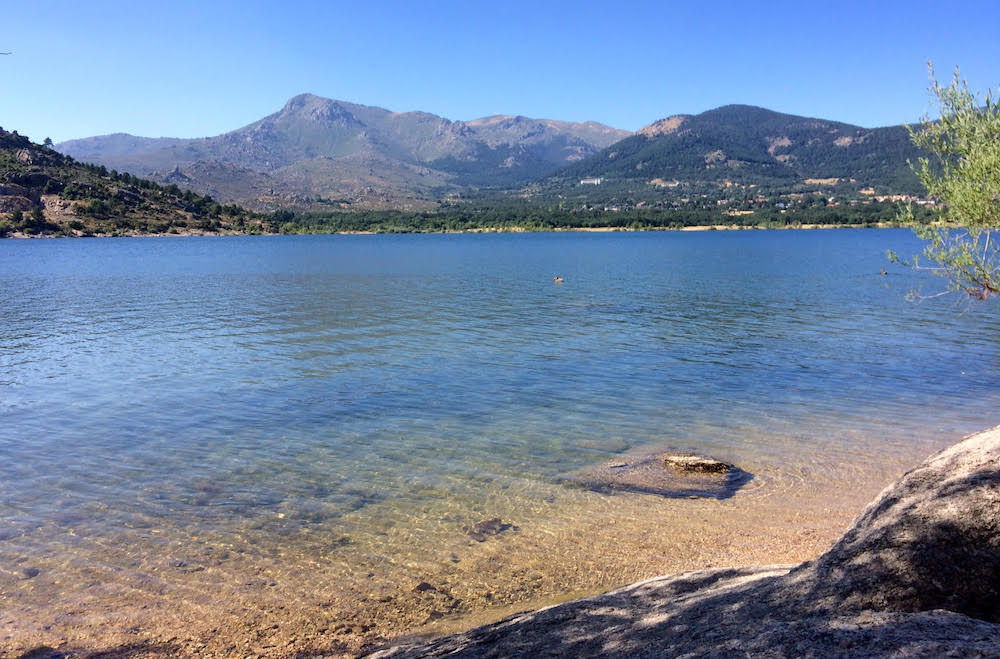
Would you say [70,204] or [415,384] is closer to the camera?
[415,384]

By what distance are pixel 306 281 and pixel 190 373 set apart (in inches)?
1645

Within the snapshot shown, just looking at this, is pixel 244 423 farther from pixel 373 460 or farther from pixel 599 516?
pixel 599 516

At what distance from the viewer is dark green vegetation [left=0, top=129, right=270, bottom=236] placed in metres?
158

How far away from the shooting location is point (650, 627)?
6.18 meters

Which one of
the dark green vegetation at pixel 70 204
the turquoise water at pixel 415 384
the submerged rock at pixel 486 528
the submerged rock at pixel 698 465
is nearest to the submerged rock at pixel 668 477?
the submerged rock at pixel 698 465

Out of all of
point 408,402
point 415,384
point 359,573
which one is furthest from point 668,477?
point 415,384

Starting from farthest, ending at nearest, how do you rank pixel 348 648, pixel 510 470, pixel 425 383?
pixel 425 383, pixel 510 470, pixel 348 648

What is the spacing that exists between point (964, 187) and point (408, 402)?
50.9ft

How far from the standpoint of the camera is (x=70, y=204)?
168 metres

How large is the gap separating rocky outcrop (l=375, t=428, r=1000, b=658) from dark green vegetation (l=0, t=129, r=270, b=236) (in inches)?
7311

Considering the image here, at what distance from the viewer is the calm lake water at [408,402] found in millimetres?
13117

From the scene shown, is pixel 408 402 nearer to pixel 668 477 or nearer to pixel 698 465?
pixel 668 477

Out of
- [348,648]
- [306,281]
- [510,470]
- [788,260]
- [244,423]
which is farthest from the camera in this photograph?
[788,260]

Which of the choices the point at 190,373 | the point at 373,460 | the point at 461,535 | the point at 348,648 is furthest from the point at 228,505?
the point at 190,373
